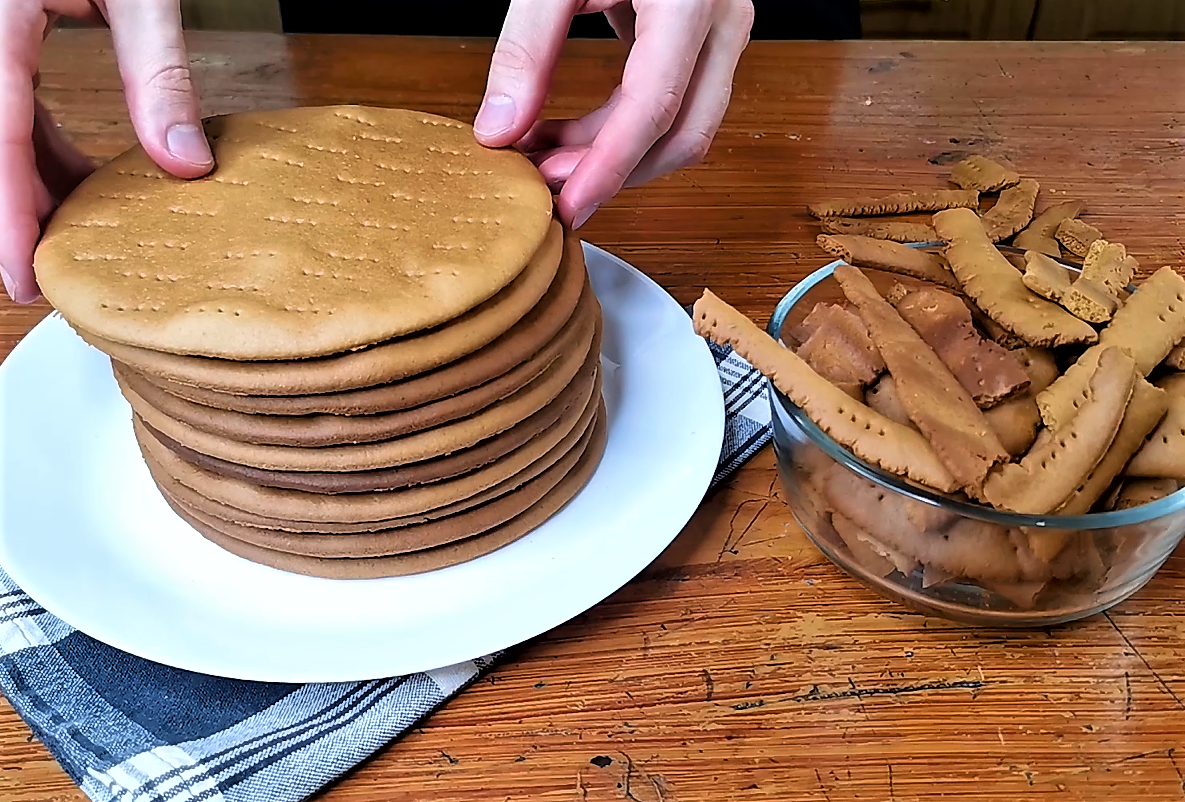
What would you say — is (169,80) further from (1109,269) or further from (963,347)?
(1109,269)

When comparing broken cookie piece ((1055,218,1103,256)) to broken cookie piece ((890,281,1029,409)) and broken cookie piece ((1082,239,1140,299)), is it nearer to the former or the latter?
broken cookie piece ((1082,239,1140,299))

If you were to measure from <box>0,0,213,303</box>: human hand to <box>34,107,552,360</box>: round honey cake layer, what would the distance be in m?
0.02

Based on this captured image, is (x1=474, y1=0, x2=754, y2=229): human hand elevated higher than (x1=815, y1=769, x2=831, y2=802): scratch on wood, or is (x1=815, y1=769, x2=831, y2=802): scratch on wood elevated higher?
(x1=474, y1=0, x2=754, y2=229): human hand

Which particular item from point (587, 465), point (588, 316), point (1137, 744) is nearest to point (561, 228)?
point (588, 316)

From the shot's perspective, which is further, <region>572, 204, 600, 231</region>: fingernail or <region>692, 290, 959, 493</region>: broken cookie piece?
<region>572, 204, 600, 231</region>: fingernail

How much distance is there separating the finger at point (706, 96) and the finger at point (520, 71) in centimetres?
13

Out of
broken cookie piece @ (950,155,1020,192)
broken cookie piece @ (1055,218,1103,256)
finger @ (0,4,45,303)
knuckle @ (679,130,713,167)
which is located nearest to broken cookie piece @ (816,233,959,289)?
knuckle @ (679,130,713,167)

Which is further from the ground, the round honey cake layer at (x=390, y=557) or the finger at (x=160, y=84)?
the finger at (x=160, y=84)

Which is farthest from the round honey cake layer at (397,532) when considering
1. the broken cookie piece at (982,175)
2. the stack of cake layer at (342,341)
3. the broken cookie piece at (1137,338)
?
the broken cookie piece at (982,175)

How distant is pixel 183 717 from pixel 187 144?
16.4 inches

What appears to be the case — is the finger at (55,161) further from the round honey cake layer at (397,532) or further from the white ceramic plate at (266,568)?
the round honey cake layer at (397,532)

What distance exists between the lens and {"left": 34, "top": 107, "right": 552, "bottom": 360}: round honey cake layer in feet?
2.14

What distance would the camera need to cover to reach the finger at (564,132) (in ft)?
3.11

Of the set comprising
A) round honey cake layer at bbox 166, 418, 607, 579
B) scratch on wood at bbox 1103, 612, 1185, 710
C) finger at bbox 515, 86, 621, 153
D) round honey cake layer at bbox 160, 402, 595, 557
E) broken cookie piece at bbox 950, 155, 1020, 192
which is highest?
finger at bbox 515, 86, 621, 153
